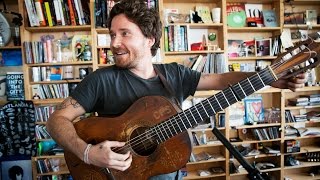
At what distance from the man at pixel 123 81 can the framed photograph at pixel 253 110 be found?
5.93ft

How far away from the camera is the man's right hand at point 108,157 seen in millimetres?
886

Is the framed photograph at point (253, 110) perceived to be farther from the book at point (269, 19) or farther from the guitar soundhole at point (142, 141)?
the guitar soundhole at point (142, 141)

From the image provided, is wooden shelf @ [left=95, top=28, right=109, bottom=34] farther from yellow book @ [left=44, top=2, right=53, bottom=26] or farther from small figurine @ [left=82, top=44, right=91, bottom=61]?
yellow book @ [left=44, top=2, right=53, bottom=26]

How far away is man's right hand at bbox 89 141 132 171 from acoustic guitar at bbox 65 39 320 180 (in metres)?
0.07

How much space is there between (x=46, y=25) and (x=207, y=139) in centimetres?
215

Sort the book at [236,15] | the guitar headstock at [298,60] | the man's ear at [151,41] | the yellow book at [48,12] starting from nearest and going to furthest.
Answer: the guitar headstock at [298,60]
the man's ear at [151,41]
the yellow book at [48,12]
the book at [236,15]

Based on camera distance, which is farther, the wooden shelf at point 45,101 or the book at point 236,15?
the book at point 236,15

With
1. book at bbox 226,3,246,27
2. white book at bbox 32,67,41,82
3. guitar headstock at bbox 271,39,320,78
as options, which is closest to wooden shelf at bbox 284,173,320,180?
book at bbox 226,3,246,27

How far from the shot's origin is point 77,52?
2.58 m

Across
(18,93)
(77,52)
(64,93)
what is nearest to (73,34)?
(77,52)

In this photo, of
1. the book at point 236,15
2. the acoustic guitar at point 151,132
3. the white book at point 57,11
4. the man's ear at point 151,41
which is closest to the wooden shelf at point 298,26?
the book at point 236,15

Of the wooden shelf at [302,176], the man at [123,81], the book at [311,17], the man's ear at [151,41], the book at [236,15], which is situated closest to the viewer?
the man at [123,81]

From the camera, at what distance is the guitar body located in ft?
3.25

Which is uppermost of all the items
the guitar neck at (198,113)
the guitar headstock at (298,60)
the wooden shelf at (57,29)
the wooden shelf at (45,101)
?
the wooden shelf at (57,29)
